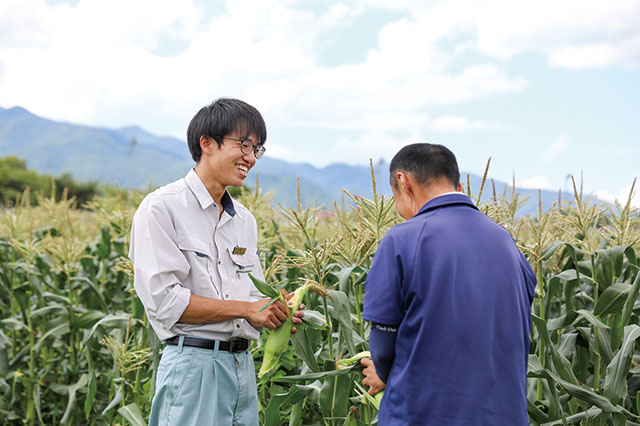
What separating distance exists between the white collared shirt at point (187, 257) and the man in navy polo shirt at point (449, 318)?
0.93 metres

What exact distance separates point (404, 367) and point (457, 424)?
268mm

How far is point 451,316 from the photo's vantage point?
2.16 metres

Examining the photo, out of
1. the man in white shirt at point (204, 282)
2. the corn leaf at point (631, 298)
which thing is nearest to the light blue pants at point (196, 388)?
the man in white shirt at point (204, 282)

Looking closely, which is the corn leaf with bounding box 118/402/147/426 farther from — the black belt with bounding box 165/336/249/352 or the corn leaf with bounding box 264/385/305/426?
the black belt with bounding box 165/336/249/352

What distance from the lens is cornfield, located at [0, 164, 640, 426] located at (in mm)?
3443

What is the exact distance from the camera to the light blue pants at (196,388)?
9.23ft

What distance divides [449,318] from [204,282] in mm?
1236

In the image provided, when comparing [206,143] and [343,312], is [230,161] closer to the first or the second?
[206,143]

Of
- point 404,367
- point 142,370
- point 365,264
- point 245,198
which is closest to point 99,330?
point 142,370

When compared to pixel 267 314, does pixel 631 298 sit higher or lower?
higher

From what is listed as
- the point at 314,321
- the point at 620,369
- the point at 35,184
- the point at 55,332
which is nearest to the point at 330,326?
the point at 314,321

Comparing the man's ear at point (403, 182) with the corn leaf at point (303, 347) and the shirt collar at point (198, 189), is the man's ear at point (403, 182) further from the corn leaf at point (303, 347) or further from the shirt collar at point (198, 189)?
the corn leaf at point (303, 347)

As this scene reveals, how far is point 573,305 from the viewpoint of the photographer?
14.9ft

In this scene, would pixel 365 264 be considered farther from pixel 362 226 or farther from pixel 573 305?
pixel 573 305
